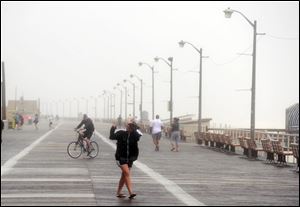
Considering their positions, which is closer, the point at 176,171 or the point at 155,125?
the point at 176,171

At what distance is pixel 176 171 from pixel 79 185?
5.53 metres

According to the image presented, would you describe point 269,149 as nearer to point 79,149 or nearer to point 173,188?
point 79,149

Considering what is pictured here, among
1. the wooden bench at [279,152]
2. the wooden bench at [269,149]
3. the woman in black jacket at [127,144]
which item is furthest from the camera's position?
the wooden bench at [269,149]

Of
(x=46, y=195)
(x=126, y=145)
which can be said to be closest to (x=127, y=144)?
(x=126, y=145)

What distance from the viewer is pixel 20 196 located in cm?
1275

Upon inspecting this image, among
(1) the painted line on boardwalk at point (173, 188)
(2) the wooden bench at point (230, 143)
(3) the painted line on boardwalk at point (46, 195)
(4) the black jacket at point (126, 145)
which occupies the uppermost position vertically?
(4) the black jacket at point (126, 145)

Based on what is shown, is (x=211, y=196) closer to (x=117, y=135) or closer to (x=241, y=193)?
(x=241, y=193)

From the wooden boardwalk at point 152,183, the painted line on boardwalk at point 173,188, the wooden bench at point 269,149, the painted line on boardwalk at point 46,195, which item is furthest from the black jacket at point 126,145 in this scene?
the wooden bench at point 269,149

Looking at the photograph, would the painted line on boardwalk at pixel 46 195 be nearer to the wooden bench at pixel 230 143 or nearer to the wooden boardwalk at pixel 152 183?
the wooden boardwalk at pixel 152 183

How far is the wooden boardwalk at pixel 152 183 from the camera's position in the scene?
41.1 ft

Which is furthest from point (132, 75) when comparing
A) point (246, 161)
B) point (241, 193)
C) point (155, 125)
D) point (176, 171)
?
point (241, 193)

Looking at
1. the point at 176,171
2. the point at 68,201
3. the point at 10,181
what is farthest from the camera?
the point at 176,171

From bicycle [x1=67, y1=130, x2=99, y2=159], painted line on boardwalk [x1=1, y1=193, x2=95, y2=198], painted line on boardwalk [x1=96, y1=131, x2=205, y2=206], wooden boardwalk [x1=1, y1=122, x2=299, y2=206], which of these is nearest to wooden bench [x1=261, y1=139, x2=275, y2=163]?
wooden boardwalk [x1=1, y1=122, x2=299, y2=206]

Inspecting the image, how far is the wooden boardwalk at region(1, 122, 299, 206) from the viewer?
41.1ft
